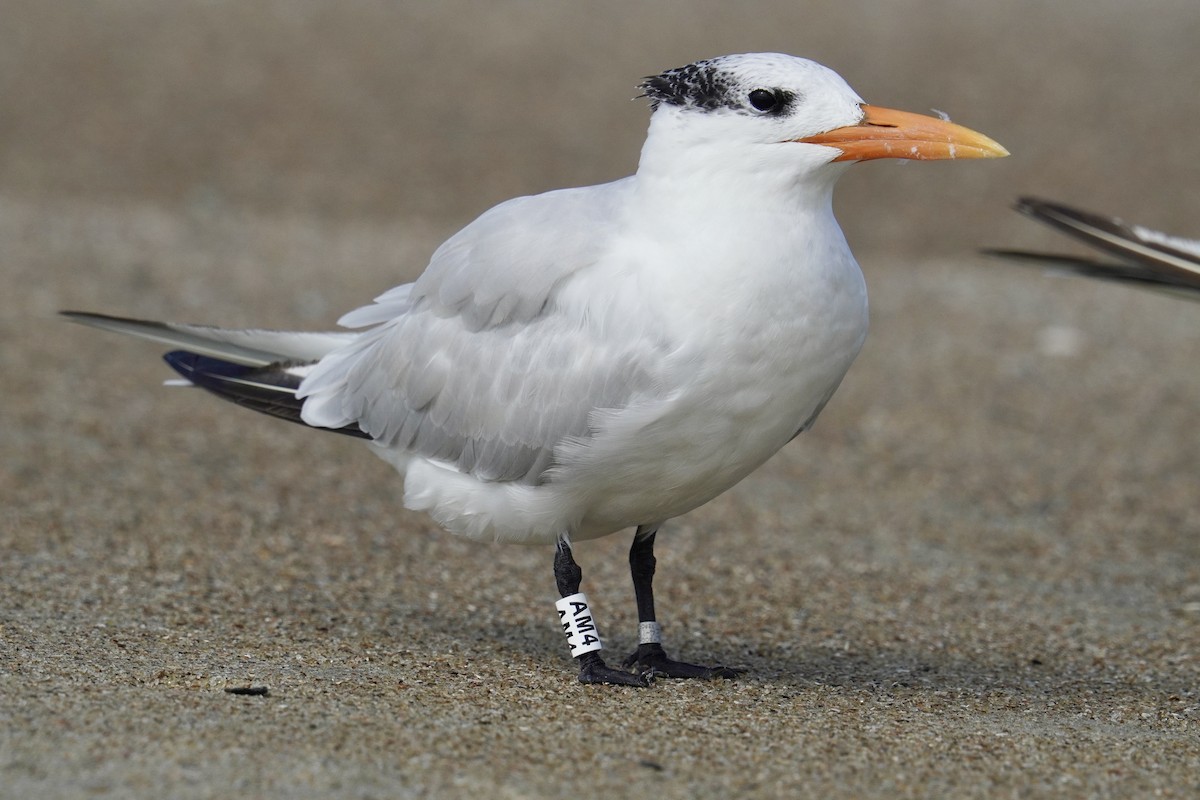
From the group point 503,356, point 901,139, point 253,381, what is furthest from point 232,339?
point 901,139

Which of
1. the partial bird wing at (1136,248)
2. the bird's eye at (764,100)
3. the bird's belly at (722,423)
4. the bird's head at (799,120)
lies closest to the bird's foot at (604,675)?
the bird's belly at (722,423)

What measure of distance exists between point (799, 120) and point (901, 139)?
0.24m

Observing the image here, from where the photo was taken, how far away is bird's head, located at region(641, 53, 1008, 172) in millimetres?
3207

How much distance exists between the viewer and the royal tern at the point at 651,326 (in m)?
3.21

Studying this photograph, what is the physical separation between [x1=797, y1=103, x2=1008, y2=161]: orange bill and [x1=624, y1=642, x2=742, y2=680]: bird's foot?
137cm

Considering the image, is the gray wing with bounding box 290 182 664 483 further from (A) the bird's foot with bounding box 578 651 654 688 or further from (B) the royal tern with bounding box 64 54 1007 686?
(A) the bird's foot with bounding box 578 651 654 688

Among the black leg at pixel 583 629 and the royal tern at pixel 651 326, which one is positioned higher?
the royal tern at pixel 651 326

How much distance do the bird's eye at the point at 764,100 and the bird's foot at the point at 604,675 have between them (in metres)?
1.42

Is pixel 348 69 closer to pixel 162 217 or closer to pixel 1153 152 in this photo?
pixel 162 217

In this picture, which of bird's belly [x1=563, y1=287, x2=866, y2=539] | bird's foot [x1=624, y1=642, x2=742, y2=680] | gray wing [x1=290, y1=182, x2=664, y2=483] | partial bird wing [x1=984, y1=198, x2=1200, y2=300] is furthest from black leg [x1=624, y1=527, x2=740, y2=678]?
partial bird wing [x1=984, y1=198, x2=1200, y2=300]

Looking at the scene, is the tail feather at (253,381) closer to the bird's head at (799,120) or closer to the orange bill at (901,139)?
the bird's head at (799,120)

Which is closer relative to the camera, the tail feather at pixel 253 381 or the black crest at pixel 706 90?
the black crest at pixel 706 90

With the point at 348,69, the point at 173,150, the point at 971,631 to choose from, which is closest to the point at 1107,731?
the point at 971,631

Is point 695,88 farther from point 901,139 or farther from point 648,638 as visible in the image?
point 648,638
